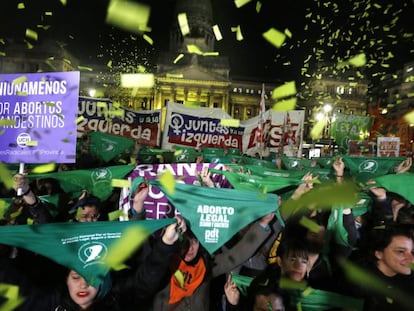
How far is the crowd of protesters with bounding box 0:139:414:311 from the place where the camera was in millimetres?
2898

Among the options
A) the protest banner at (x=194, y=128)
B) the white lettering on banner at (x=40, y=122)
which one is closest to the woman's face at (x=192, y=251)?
the white lettering on banner at (x=40, y=122)

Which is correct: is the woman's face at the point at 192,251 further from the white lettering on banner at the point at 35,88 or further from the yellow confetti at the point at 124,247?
the white lettering on banner at the point at 35,88

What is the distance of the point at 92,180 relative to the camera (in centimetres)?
560

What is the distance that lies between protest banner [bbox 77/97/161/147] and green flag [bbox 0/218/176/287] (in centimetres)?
891

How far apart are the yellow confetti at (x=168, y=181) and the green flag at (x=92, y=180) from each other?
0.67 meters

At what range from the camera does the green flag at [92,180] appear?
5566 mm

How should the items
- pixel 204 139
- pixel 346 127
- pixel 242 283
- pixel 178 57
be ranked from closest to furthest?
pixel 242 283, pixel 204 139, pixel 346 127, pixel 178 57

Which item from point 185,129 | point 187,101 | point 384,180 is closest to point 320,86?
point 187,101

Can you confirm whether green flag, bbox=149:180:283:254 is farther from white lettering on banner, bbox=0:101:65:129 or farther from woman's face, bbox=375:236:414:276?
white lettering on banner, bbox=0:101:65:129

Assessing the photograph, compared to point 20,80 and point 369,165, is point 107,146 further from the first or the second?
point 369,165

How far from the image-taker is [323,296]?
3008 mm

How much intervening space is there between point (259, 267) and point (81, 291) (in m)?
2.02

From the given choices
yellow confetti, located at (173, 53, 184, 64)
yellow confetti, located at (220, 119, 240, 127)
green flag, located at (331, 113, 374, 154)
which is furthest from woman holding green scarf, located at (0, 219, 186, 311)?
yellow confetti, located at (173, 53, 184, 64)

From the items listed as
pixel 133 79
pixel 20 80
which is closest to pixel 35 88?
pixel 20 80
